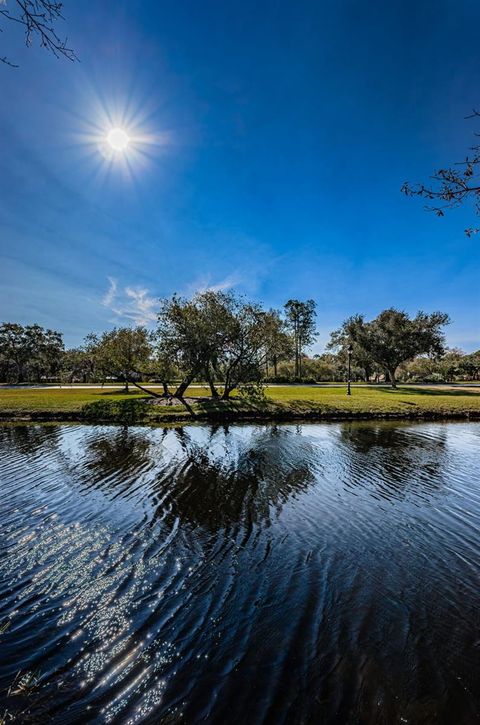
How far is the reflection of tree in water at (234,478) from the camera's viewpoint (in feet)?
27.7

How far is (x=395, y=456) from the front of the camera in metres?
14.3

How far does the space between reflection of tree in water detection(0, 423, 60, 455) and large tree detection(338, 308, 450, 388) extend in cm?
4078

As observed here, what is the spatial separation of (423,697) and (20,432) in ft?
70.9

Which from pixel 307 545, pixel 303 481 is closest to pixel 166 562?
pixel 307 545

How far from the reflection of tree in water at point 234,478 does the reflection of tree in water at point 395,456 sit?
7.20 ft

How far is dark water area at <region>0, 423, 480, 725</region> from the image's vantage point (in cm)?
350

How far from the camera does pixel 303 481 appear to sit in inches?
431

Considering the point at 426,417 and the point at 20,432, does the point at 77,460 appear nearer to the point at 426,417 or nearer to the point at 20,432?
the point at 20,432

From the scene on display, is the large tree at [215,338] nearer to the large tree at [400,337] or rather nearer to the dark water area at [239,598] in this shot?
the dark water area at [239,598]

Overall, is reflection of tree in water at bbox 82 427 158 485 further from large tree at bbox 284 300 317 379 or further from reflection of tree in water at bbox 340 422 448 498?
large tree at bbox 284 300 317 379

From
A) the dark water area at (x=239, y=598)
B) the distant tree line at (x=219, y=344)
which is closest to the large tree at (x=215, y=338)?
the distant tree line at (x=219, y=344)

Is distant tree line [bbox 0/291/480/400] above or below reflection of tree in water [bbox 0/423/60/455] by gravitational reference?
above

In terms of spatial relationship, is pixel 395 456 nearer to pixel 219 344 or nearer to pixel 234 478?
pixel 234 478

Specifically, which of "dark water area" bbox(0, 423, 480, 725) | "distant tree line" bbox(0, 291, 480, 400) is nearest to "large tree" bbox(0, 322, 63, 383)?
"distant tree line" bbox(0, 291, 480, 400)
